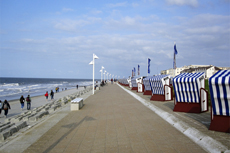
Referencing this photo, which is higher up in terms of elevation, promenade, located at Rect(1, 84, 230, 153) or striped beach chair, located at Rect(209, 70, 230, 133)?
striped beach chair, located at Rect(209, 70, 230, 133)

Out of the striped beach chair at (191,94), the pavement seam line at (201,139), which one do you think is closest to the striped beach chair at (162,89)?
the striped beach chair at (191,94)

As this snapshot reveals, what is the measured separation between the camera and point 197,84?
10.4 metres

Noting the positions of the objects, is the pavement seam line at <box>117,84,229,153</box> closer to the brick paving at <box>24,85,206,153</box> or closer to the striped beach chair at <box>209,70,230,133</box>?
the brick paving at <box>24,85,206,153</box>

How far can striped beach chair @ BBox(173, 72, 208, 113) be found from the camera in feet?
34.2

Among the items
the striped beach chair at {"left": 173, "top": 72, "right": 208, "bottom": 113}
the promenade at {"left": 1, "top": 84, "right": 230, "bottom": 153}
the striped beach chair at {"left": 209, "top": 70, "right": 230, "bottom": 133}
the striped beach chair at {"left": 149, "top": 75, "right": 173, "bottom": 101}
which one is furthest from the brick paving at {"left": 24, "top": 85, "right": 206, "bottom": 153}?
the striped beach chair at {"left": 149, "top": 75, "right": 173, "bottom": 101}

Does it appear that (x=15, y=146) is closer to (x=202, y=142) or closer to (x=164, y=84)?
(x=202, y=142)

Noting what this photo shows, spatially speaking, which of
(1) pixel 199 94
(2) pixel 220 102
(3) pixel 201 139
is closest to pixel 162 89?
(1) pixel 199 94

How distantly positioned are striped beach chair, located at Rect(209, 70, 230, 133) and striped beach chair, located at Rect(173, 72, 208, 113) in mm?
3497

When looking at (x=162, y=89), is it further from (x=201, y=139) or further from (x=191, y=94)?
(x=201, y=139)

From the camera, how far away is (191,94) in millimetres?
10648

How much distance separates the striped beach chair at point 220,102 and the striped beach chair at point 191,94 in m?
3.50

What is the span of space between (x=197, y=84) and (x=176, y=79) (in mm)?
1087

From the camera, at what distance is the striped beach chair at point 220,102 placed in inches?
258

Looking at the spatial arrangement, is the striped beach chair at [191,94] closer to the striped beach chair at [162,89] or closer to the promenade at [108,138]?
the promenade at [108,138]
